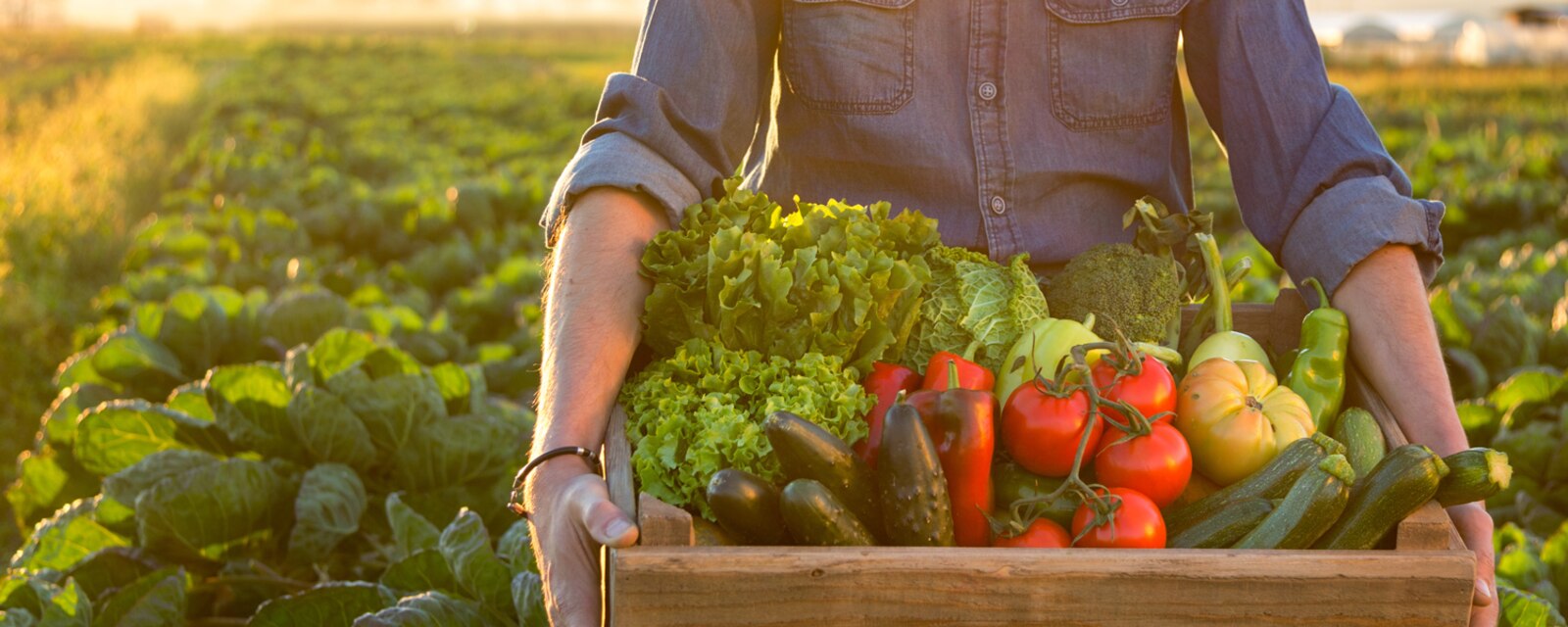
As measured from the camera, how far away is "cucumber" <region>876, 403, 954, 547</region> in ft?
7.14

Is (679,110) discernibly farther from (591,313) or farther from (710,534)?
(710,534)

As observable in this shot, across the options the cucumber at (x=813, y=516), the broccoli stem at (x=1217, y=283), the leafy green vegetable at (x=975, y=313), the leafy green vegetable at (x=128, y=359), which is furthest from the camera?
the leafy green vegetable at (x=128, y=359)

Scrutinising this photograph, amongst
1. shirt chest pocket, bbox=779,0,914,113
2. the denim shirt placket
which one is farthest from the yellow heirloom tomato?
shirt chest pocket, bbox=779,0,914,113

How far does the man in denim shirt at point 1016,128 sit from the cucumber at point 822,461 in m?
0.65

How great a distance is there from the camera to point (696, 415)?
242 cm

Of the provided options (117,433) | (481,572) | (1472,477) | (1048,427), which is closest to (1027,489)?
(1048,427)

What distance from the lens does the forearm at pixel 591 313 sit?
100.0 inches

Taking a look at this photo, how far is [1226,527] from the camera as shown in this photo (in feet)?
7.61

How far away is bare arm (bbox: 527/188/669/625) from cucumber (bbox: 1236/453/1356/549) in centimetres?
101

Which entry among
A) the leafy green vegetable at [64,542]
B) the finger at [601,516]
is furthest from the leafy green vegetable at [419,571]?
the finger at [601,516]

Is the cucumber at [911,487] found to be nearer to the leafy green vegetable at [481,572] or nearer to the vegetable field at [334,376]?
the vegetable field at [334,376]

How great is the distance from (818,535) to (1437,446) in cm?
123

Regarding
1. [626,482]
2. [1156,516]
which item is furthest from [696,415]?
[1156,516]

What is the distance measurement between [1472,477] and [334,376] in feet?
12.4
